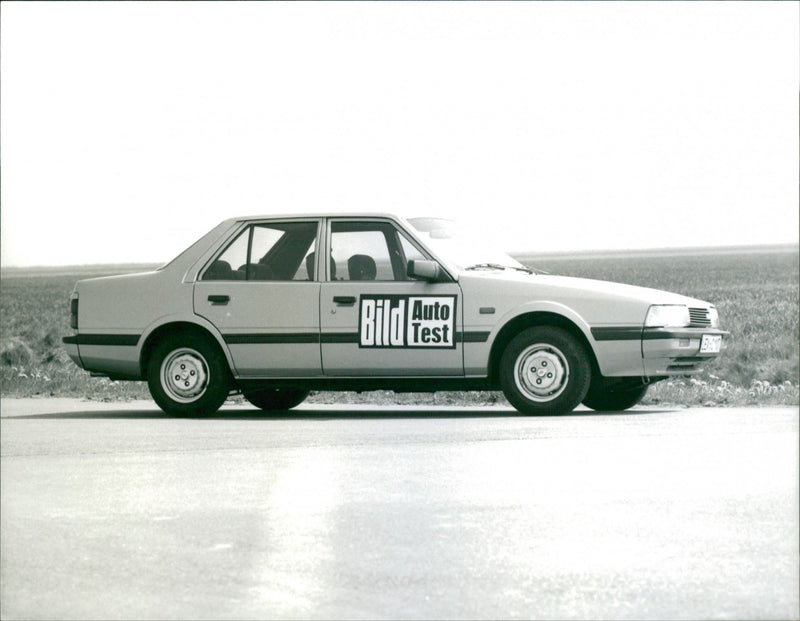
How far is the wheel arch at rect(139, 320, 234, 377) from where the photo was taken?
632 centimetres

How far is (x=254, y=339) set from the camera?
6207 mm

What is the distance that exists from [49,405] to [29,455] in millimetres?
1423

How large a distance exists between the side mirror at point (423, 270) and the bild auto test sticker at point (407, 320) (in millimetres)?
100

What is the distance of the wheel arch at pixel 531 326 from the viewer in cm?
619

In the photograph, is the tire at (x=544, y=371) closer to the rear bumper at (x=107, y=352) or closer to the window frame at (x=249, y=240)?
the window frame at (x=249, y=240)

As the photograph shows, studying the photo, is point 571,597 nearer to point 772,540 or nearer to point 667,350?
point 772,540

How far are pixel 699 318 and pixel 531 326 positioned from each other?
87 centimetres

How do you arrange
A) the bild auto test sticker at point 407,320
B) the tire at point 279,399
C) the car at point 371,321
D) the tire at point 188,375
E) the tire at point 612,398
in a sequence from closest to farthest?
the bild auto test sticker at point 407,320 < the car at point 371,321 < the tire at point 188,375 < the tire at point 612,398 < the tire at point 279,399

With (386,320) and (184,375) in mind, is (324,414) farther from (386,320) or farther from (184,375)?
(386,320)

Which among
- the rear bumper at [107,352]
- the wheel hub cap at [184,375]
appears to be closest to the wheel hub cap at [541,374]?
the wheel hub cap at [184,375]

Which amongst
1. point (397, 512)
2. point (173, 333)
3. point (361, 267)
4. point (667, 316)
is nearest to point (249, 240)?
point (173, 333)

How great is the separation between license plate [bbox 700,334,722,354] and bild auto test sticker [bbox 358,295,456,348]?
4.22 ft

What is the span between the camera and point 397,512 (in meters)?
7.12

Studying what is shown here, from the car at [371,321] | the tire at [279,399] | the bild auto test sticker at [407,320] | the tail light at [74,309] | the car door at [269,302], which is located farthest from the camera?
the tire at [279,399]
